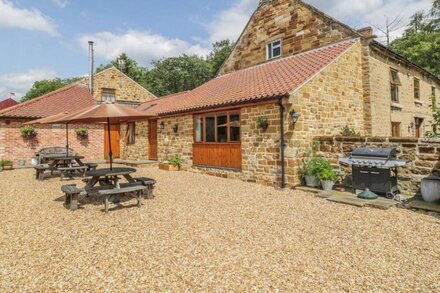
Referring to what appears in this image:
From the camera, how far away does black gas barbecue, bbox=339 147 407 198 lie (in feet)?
21.3

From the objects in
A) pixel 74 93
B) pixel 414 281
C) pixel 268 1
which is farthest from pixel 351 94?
pixel 74 93

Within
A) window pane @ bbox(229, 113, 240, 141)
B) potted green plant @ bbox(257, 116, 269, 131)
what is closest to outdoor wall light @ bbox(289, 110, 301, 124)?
potted green plant @ bbox(257, 116, 269, 131)

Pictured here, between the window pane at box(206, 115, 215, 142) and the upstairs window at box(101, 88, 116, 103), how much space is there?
15194 mm

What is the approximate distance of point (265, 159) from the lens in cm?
879

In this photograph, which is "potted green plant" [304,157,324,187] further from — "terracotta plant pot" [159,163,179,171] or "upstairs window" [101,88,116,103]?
"upstairs window" [101,88,116,103]

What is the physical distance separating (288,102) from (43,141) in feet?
49.5

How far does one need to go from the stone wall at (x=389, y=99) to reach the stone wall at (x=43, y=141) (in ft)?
54.1

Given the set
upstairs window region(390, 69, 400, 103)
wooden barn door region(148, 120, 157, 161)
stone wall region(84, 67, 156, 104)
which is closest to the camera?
upstairs window region(390, 69, 400, 103)

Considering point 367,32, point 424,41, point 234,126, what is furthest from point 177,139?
point 424,41

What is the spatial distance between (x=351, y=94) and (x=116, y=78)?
20354mm

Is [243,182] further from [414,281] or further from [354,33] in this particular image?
[354,33]

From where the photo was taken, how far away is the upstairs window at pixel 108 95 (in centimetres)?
2302

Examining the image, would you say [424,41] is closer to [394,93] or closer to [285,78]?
[394,93]

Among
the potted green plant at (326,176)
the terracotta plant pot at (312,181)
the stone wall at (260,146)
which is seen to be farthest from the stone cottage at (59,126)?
the potted green plant at (326,176)
